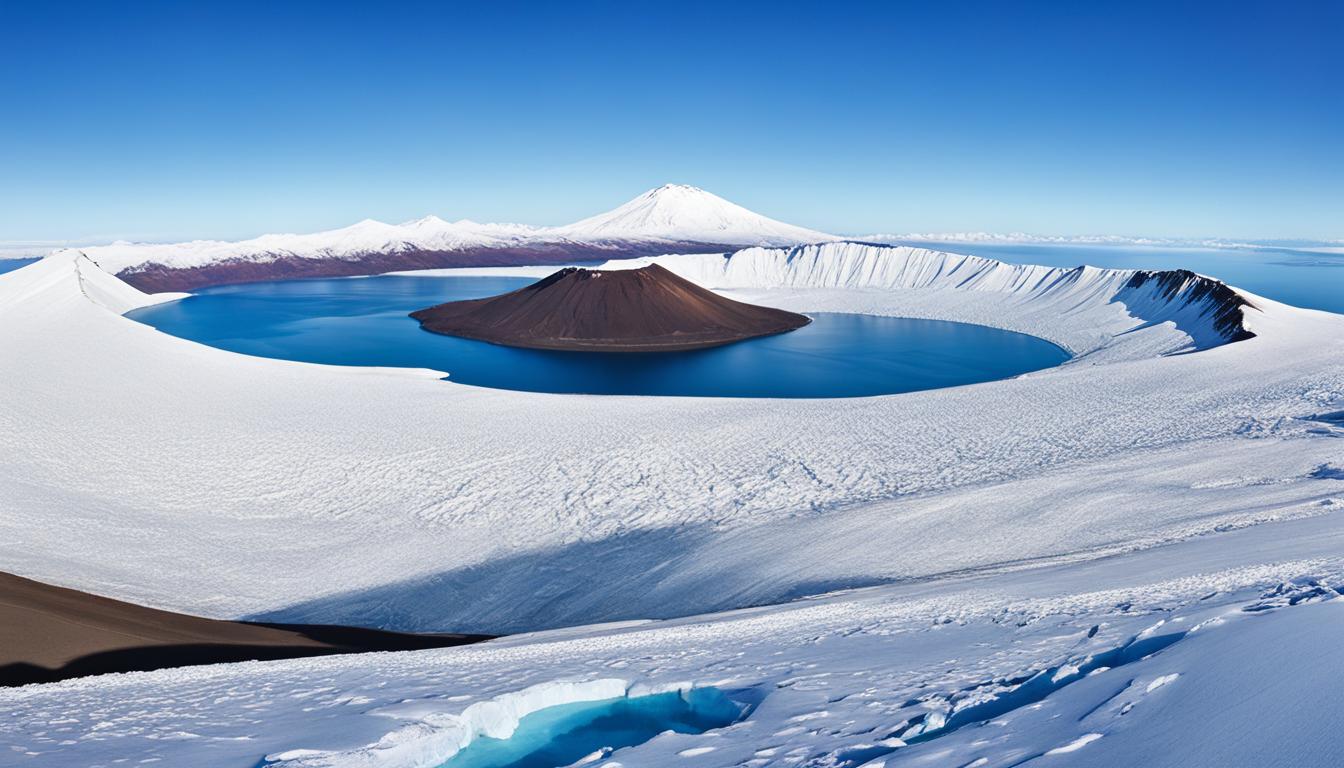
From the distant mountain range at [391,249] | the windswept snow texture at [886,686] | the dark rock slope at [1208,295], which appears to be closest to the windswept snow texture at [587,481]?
the windswept snow texture at [886,686]

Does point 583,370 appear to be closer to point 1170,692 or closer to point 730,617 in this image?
point 730,617

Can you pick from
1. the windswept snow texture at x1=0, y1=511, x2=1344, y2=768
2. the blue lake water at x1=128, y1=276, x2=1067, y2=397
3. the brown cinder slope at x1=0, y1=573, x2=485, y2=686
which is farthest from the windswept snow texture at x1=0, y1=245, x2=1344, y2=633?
the blue lake water at x1=128, y1=276, x2=1067, y2=397

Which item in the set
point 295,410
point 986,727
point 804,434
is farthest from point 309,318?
point 986,727

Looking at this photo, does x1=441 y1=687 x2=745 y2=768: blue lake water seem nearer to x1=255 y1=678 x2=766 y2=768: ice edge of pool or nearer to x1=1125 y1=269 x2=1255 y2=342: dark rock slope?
x1=255 y1=678 x2=766 y2=768: ice edge of pool

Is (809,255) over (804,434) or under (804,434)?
over

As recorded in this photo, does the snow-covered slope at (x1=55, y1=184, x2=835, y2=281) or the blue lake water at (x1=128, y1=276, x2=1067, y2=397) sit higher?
the snow-covered slope at (x1=55, y1=184, x2=835, y2=281)

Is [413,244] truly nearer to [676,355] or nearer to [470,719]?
[676,355]
